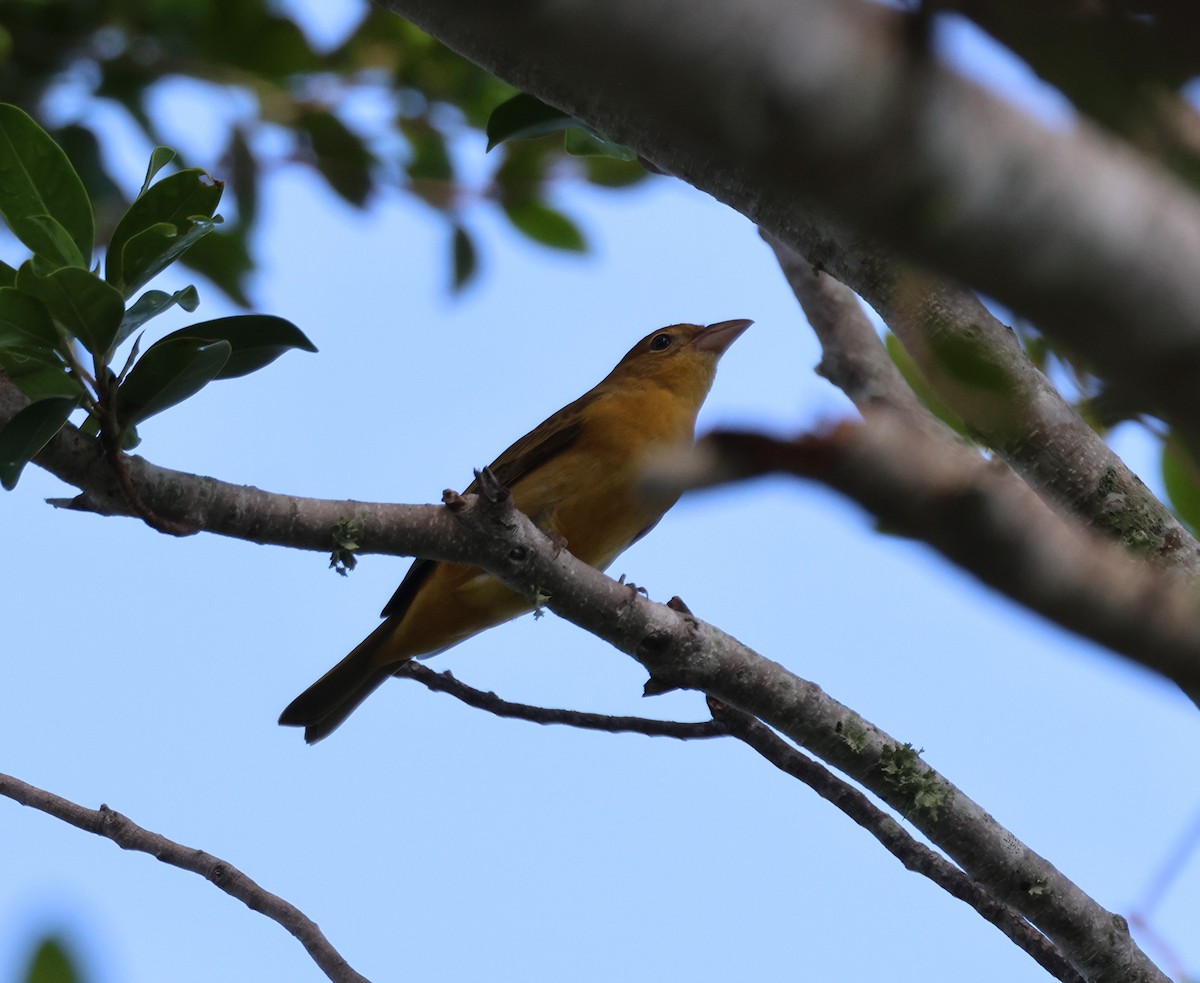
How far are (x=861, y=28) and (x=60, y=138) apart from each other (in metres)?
4.29

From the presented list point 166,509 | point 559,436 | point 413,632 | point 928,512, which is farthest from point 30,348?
point 559,436

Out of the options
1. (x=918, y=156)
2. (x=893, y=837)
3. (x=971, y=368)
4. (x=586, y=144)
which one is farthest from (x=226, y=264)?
(x=918, y=156)

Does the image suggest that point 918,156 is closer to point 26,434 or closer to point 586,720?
point 26,434

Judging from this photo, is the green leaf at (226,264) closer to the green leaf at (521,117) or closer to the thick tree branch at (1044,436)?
the green leaf at (521,117)

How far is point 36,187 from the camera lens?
2943 millimetres

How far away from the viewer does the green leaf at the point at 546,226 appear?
5.73 m

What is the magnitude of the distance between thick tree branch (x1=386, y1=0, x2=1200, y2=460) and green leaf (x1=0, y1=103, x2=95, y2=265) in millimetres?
2407

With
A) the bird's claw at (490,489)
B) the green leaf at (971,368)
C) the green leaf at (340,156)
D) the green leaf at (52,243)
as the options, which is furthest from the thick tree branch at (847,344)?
the green leaf at (971,368)

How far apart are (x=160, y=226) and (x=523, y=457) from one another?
3058mm

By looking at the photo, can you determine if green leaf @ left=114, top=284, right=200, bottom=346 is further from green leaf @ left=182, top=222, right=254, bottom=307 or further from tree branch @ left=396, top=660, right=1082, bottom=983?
green leaf @ left=182, top=222, right=254, bottom=307

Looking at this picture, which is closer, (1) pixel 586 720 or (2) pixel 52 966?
(2) pixel 52 966

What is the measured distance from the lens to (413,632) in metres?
5.39

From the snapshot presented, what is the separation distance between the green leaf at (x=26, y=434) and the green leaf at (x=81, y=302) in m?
0.20

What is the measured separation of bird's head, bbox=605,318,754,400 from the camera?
695cm
